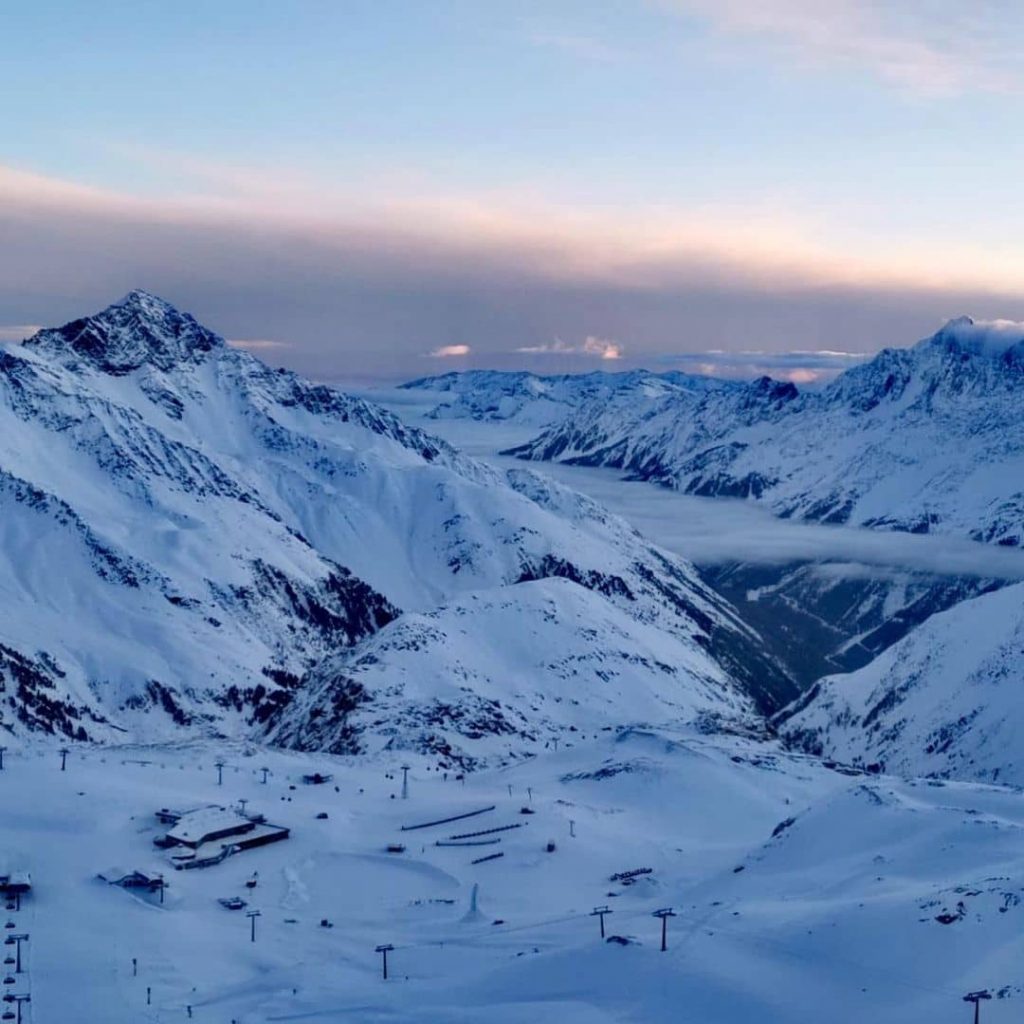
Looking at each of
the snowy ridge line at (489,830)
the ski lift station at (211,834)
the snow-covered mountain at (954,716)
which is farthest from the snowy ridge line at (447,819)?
the snow-covered mountain at (954,716)

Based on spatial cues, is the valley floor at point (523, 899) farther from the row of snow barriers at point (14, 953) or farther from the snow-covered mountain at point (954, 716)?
the snow-covered mountain at point (954, 716)

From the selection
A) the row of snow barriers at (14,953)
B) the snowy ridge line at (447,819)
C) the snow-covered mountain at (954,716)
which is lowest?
the snow-covered mountain at (954,716)

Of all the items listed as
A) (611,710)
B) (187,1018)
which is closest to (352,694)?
(611,710)

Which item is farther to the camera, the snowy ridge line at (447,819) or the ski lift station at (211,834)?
the snowy ridge line at (447,819)

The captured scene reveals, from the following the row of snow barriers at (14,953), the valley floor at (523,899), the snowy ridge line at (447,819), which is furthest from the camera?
the snowy ridge line at (447,819)

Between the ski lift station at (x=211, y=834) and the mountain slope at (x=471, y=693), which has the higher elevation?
the ski lift station at (x=211, y=834)

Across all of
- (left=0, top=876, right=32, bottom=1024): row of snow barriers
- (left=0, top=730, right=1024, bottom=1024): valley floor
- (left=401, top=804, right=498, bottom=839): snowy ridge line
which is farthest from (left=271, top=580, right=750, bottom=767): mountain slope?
(left=0, top=876, right=32, bottom=1024): row of snow barriers

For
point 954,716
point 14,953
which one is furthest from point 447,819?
point 954,716
